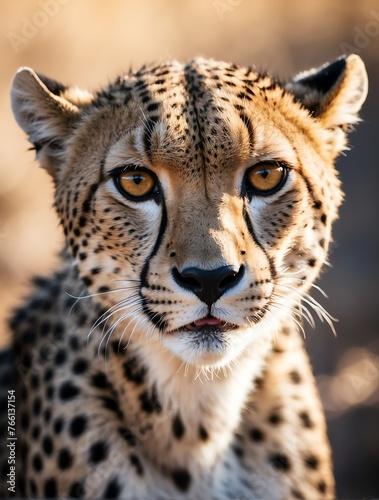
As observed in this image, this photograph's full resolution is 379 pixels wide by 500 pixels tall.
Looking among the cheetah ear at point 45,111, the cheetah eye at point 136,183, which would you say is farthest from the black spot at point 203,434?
the cheetah ear at point 45,111

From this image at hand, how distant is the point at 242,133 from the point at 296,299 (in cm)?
56

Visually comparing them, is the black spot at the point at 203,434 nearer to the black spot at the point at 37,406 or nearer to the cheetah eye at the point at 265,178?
the black spot at the point at 37,406

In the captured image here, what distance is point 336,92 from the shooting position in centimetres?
263

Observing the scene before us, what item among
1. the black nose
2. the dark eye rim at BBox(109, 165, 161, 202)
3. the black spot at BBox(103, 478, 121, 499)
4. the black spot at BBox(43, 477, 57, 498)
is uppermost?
the dark eye rim at BBox(109, 165, 161, 202)

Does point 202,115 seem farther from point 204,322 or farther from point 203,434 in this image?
point 203,434

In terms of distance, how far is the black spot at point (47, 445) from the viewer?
2564 millimetres

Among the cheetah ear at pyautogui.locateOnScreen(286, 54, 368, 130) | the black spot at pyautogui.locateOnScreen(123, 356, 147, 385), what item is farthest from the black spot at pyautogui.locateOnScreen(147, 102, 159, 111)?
the black spot at pyautogui.locateOnScreen(123, 356, 147, 385)

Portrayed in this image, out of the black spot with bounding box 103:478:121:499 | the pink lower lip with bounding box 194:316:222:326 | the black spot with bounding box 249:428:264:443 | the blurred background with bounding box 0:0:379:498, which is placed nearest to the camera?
the pink lower lip with bounding box 194:316:222:326

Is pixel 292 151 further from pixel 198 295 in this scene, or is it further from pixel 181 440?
pixel 181 440

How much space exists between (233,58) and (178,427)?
4.26 meters

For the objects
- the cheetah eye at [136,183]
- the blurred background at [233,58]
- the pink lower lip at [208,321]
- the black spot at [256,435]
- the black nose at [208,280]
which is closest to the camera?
the black nose at [208,280]

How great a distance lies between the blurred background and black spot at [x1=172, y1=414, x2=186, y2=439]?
8.23 ft

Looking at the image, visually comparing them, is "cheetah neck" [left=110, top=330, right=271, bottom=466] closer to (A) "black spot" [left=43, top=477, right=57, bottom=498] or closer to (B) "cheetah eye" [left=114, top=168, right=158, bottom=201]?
(A) "black spot" [left=43, top=477, right=57, bottom=498]

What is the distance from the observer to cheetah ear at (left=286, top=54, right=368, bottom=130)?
264cm
